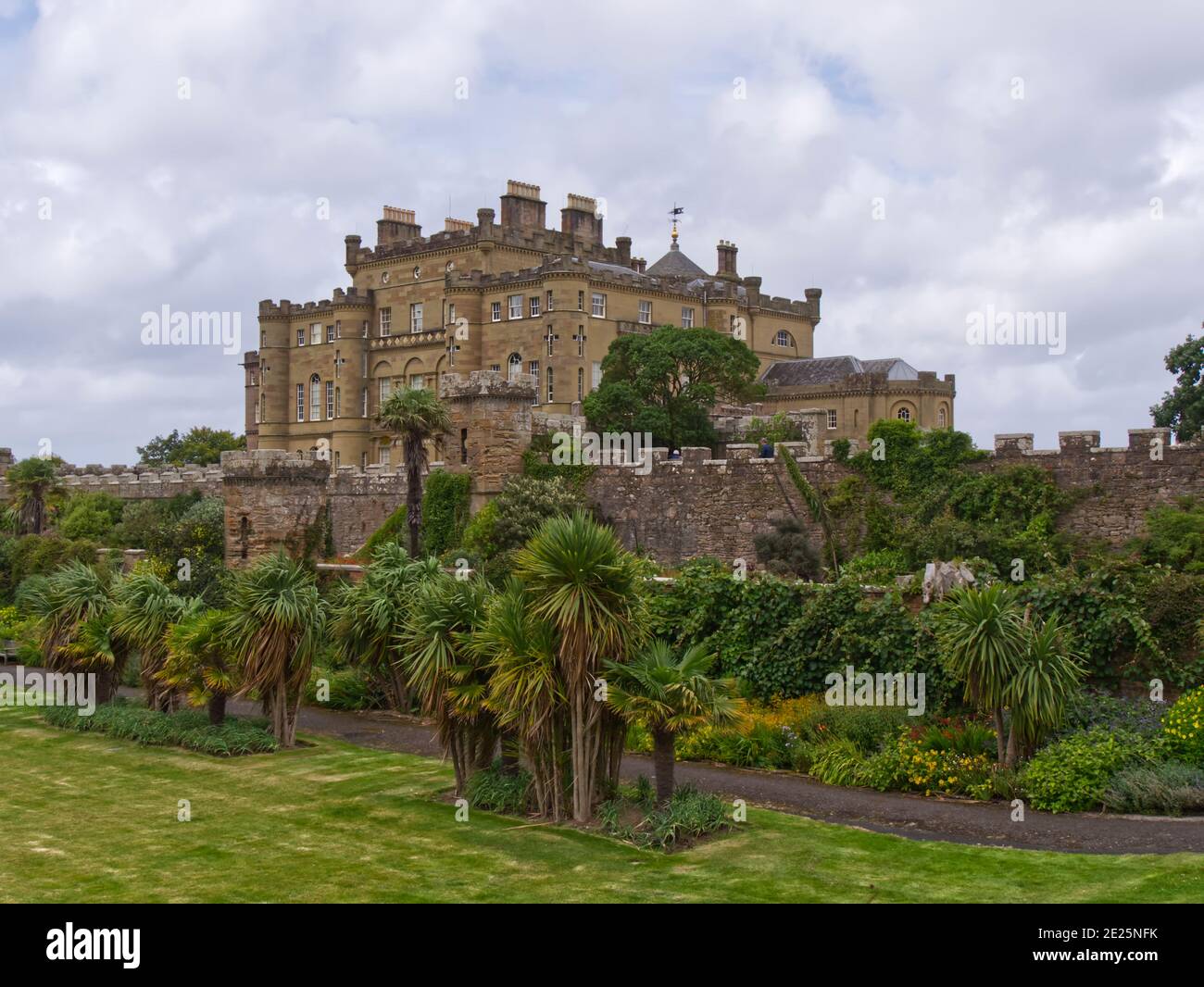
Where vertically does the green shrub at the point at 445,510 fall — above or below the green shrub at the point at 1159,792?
above

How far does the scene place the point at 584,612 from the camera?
1527 centimetres

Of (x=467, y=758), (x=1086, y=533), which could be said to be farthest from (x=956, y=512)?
(x=467, y=758)

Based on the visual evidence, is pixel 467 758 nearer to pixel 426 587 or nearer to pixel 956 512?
pixel 426 587

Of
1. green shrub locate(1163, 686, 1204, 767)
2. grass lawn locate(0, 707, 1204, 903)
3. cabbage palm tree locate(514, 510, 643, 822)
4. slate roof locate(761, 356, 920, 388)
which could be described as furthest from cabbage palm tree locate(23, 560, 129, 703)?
slate roof locate(761, 356, 920, 388)

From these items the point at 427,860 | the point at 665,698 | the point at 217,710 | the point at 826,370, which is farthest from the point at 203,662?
the point at 826,370

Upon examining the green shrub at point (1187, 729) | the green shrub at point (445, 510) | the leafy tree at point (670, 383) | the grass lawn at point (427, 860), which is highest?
the leafy tree at point (670, 383)

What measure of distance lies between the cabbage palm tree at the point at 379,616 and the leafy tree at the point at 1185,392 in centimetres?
3109

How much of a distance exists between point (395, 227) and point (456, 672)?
64393mm

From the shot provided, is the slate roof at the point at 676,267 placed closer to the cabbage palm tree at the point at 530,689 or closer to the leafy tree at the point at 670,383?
the leafy tree at the point at 670,383

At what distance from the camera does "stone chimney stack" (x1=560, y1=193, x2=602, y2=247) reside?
249ft

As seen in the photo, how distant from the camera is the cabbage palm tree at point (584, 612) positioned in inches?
604

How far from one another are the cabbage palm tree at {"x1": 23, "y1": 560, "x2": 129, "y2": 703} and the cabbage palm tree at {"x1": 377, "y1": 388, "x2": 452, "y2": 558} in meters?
9.41

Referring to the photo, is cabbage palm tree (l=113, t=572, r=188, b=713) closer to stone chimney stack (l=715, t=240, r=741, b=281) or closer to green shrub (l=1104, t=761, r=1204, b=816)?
green shrub (l=1104, t=761, r=1204, b=816)

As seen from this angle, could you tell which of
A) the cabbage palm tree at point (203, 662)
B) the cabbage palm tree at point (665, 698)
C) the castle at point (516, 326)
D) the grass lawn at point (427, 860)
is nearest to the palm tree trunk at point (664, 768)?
the cabbage palm tree at point (665, 698)
